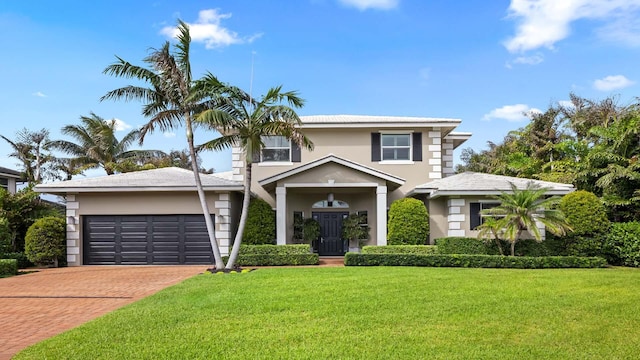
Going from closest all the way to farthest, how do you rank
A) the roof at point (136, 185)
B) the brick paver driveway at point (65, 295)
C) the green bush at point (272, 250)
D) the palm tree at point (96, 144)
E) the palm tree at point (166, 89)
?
1. the brick paver driveway at point (65, 295)
2. the palm tree at point (166, 89)
3. the green bush at point (272, 250)
4. the roof at point (136, 185)
5. the palm tree at point (96, 144)

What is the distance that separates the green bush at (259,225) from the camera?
61.1 feet

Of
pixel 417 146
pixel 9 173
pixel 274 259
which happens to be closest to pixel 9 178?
pixel 9 173

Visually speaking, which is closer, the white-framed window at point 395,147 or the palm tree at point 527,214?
the palm tree at point 527,214

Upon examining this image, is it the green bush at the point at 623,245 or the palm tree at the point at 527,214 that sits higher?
the palm tree at the point at 527,214

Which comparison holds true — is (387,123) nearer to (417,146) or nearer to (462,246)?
(417,146)

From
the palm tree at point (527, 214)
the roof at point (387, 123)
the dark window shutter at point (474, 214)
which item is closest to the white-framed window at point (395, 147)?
the roof at point (387, 123)

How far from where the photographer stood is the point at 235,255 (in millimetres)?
16422

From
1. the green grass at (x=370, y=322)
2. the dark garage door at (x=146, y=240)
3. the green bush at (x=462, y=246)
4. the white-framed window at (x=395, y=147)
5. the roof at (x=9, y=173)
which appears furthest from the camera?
the roof at (x=9, y=173)

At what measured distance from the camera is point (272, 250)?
699 inches

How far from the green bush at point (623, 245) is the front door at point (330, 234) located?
1042 centimetres

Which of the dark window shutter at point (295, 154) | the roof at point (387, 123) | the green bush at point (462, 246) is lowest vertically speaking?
the green bush at point (462, 246)

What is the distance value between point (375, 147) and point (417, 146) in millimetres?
1876

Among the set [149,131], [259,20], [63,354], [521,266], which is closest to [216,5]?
[259,20]

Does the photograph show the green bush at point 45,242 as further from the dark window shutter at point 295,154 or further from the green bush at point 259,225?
the dark window shutter at point 295,154
